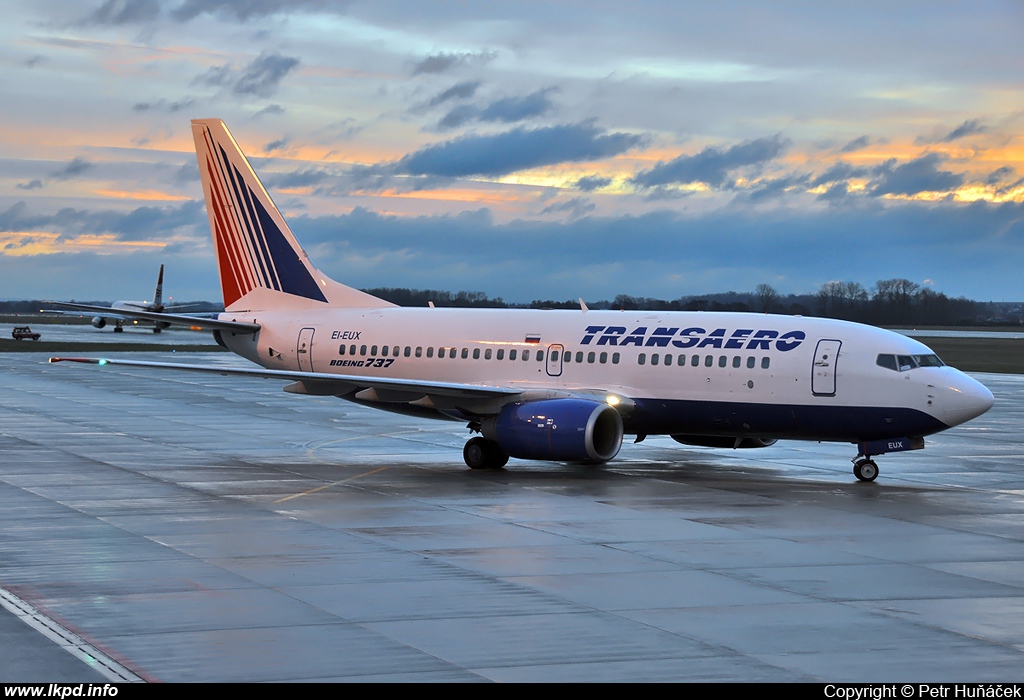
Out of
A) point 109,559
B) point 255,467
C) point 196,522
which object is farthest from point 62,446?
point 109,559

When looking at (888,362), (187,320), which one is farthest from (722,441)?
(187,320)

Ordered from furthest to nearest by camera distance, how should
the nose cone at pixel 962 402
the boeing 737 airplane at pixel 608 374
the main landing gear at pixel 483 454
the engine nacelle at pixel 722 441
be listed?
the engine nacelle at pixel 722 441 → the main landing gear at pixel 483 454 → the boeing 737 airplane at pixel 608 374 → the nose cone at pixel 962 402

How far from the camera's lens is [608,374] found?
96.4 ft

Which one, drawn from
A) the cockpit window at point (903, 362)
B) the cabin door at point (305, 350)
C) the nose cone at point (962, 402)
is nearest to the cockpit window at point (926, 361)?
the cockpit window at point (903, 362)

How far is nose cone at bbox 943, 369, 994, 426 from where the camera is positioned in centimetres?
2594

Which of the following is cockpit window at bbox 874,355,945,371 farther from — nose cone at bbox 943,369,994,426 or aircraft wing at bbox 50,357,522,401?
aircraft wing at bbox 50,357,522,401

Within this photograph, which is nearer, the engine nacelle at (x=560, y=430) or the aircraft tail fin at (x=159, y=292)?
the engine nacelle at (x=560, y=430)

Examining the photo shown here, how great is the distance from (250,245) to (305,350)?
4262 mm

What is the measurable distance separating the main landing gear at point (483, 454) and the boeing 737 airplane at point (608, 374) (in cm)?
3

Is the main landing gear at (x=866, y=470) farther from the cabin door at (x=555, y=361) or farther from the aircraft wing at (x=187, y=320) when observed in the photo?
the aircraft wing at (x=187, y=320)

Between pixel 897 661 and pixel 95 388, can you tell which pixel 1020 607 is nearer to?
pixel 897 661

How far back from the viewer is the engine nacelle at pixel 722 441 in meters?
29.9

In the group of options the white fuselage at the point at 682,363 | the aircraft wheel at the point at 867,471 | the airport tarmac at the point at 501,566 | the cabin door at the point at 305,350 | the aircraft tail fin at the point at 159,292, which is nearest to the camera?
the airport tarmac at the point at 501,566
